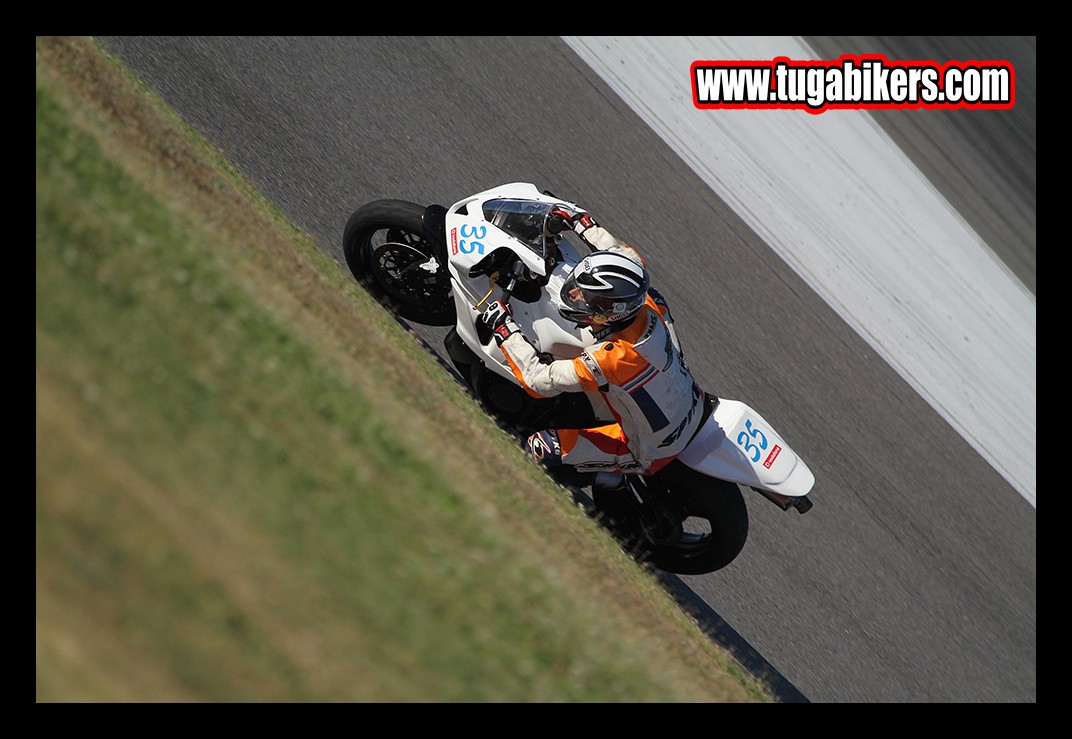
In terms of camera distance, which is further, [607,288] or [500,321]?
[500,321]

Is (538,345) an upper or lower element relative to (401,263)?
upper

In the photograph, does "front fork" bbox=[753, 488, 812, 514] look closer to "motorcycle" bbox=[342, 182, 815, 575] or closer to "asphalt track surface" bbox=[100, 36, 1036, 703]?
"motorcycle" bbox=[342, 182, 815, 575]

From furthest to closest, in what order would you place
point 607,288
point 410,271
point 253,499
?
point 410,271, point 607,288, point 253,499

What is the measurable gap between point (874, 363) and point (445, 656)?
691 cm

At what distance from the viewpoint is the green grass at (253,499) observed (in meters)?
3.65

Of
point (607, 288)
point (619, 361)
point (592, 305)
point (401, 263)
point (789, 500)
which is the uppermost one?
point (607, 288)

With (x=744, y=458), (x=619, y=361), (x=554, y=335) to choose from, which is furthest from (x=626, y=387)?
(x=744, y=458)

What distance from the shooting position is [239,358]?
485cm

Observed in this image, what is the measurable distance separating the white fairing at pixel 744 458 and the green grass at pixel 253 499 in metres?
0.90

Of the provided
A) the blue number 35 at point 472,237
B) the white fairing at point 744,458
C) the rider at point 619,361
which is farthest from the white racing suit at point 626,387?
the blue number 35 at point 472,237

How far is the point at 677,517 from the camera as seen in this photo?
6867 millimetres

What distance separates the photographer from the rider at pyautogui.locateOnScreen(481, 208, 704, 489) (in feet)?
18.9

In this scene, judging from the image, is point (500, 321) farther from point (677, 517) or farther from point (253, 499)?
point (253, 499)

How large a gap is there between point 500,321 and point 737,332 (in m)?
3.78
